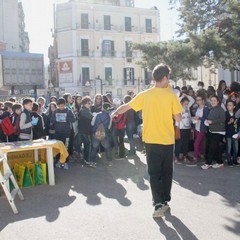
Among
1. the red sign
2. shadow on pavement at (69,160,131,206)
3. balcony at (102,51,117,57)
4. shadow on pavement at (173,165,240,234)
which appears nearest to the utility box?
shadow on pavement at (69,160,131,206)

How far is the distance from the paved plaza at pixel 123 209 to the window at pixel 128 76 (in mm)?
39248

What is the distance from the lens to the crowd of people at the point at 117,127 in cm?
827

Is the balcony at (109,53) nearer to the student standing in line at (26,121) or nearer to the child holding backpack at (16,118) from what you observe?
the child holding backpack at (16,118)

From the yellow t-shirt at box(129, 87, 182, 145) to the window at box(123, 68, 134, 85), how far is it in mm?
41907

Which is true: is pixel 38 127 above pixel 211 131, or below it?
above

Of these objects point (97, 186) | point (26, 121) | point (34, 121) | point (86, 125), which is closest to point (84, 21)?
point (86, 125)

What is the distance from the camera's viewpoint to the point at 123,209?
5.51m

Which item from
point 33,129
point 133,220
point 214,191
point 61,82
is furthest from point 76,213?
point 61,82

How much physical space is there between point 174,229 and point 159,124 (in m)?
1.38

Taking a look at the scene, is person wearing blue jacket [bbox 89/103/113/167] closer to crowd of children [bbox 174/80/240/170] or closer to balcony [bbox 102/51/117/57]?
crowd of children [bbox 174/80/240/170]

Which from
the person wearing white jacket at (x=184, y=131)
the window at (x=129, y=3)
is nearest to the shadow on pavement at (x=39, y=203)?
the person wearing white jacket at (x=184, y=131)

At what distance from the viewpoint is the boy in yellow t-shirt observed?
5.05 m

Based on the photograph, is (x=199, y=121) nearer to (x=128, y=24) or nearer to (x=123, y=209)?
A: (x=123, y=209)

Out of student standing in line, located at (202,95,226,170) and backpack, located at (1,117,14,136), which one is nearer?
student standing in line, located at (202,95,226,170)
